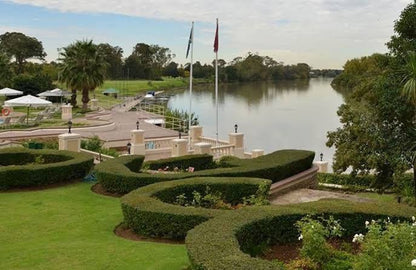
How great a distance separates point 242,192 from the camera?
1178 cm

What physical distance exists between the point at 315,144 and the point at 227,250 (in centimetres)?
3367

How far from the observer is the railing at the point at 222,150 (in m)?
21.9

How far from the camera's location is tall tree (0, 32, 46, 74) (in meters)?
94.0

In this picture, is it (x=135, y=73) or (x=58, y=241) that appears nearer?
(x=58, y=241)

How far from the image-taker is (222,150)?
2227 cm

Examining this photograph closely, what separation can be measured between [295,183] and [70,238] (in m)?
8.32

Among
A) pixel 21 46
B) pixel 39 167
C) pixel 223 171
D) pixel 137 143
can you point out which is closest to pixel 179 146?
pixel 137 143

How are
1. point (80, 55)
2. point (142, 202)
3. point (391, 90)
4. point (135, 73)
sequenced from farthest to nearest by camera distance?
point (135, 73) < point (80, 55) < point (391, 90) < point (142, 202)

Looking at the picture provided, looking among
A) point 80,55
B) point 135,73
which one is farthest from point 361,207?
point 135,73

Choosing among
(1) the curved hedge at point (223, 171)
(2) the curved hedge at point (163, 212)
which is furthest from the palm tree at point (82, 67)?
(2) the curved hedge at point (163, 212)

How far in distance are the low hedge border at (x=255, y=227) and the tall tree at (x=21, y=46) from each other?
92781 millimetres

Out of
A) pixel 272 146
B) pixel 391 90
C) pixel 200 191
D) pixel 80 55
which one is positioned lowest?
pixel 272 146

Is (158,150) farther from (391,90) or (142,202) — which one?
(142,202)

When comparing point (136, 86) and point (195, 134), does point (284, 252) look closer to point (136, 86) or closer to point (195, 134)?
point (195, 134)
